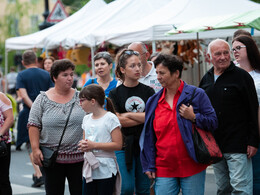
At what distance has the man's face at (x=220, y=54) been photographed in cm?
578

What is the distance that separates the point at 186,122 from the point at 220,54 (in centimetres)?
120

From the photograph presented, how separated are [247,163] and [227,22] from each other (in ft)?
12.5

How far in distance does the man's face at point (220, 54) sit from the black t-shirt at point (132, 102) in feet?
2.48

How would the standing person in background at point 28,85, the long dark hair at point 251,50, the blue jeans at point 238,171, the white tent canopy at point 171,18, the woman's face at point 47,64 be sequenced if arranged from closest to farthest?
the blue jeans at point 238,171, the long dark hair at point 251,50, the standing person in background at point 28,85, the woman's face at point 47,64, the white tent canopy at point 171,18

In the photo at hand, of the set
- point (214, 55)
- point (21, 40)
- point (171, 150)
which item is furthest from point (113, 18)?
point (171, 150)

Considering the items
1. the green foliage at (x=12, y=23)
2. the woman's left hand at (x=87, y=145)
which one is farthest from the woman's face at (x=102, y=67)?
the green foliage at (x=12, y=23)

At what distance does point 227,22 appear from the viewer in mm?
9172

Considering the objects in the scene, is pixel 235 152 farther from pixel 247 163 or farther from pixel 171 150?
pixel 171 150

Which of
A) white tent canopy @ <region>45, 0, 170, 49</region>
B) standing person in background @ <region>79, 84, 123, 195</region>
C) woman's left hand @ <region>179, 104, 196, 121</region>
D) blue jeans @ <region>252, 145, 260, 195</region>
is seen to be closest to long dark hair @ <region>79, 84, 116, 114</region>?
standing person in background @ <region>79, 84, 123, 195</region>

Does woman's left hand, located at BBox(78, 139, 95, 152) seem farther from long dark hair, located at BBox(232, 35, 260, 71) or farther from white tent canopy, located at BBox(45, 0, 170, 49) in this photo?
white tent canopy, located at BBox(45, 0, 170, 49)

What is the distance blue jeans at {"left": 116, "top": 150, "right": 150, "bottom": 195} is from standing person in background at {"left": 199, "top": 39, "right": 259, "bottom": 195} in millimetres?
875

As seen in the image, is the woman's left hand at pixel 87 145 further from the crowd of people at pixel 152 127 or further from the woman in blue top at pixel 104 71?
the woman in blue top at pixel 104 71

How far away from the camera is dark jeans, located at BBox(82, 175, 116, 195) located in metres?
5.41

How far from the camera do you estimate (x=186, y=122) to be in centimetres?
487
